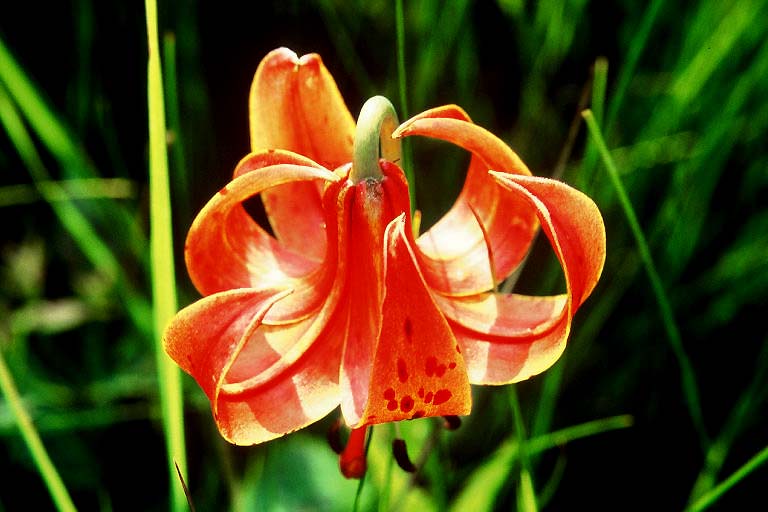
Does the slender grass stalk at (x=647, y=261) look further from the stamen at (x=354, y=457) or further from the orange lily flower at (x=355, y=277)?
the stamen at (x=354, y=457)

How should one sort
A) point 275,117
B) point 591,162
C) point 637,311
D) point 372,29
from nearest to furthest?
point 275,117 < point 591,162 < point 637,311 < point 372,29

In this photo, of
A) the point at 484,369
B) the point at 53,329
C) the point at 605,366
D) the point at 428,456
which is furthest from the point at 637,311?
the point at 53,329

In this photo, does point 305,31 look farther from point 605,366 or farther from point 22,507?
point 22,507

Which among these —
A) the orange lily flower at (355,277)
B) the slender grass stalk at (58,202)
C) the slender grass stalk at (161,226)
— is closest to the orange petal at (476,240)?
the orange lily flower at (355,277)

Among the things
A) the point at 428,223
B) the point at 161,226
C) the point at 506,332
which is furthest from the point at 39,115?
the point at 506,332

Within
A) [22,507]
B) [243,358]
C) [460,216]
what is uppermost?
[460,216]

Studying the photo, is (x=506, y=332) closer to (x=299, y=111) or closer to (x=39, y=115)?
(x=299, y=111)
